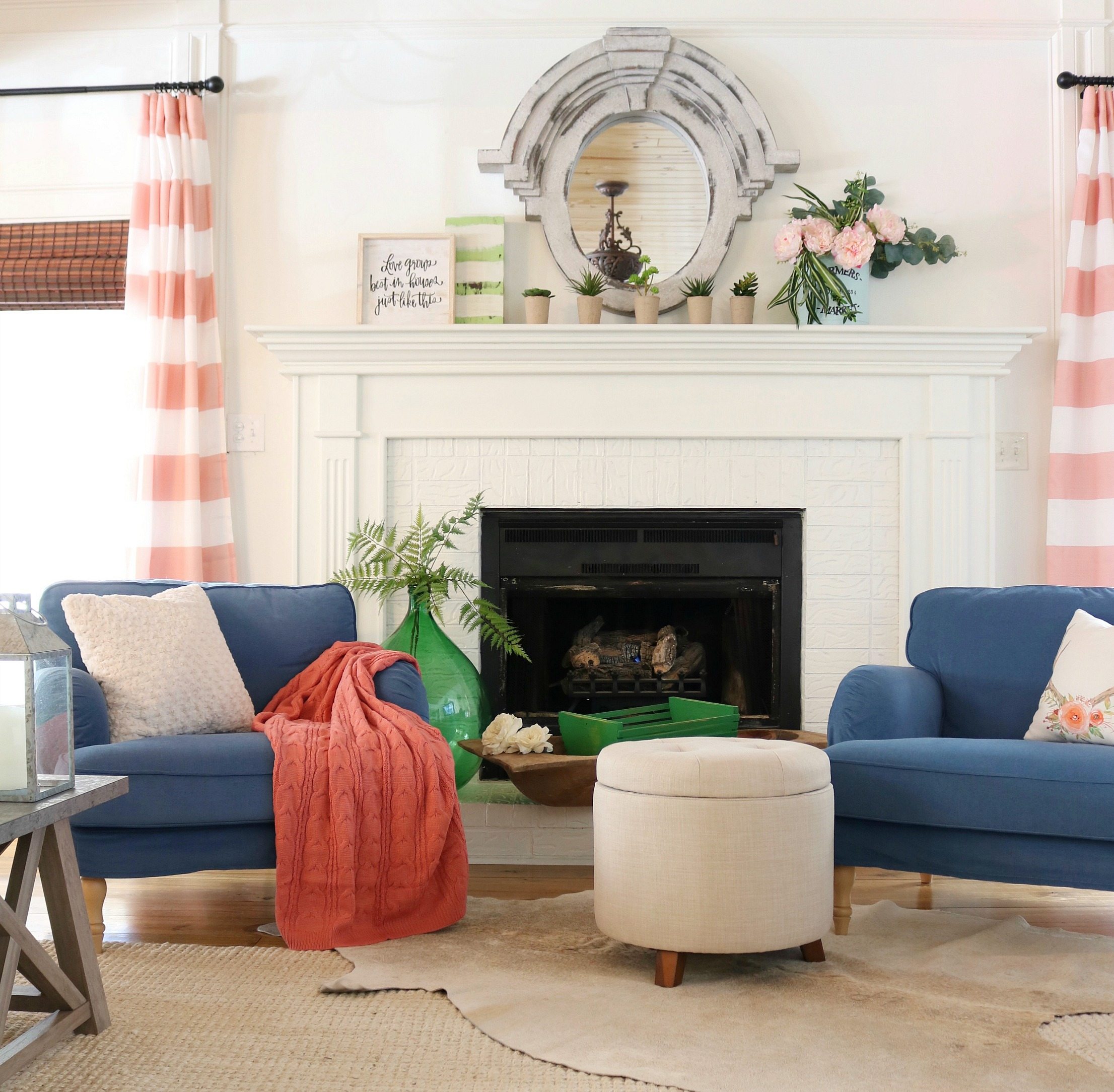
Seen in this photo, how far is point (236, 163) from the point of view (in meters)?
3.77

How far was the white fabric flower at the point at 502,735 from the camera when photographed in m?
2.98

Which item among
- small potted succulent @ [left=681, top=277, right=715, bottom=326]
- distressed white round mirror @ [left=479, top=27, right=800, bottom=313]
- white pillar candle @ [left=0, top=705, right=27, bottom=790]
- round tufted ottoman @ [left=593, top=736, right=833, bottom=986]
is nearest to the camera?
white pillar candle @ [left=0, top=705, right=27, bottom=790]

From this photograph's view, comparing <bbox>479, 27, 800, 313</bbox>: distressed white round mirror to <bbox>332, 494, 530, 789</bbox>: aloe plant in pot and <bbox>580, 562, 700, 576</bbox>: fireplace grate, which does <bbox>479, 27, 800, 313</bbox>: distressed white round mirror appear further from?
<bbox>332, 494, 530, 789</bbox>: aloe plant in pot

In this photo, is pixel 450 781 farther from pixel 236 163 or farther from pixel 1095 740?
pixel 236 163

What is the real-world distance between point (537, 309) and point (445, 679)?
1.24 m

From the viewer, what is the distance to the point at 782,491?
11.6ft

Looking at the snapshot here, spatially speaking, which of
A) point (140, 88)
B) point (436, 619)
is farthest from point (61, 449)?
point (436, 619)

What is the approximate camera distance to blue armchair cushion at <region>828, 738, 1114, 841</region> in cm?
206

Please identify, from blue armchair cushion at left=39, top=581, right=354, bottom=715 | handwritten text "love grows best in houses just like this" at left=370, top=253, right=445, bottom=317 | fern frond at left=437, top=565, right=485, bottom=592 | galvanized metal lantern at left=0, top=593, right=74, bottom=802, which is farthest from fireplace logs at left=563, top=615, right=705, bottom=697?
galvanized metal lantern at left=0, top=593, right=74, bottom=802

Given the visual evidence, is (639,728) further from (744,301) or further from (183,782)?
(744,301)

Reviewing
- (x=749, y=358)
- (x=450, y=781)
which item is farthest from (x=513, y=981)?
(x=749, y=358)

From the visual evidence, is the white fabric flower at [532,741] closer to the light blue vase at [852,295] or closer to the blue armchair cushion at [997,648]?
the blue armchair cushion at [997,648]

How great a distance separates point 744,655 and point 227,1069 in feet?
7.73

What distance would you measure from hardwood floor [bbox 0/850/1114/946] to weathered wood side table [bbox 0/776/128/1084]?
0.49 m
